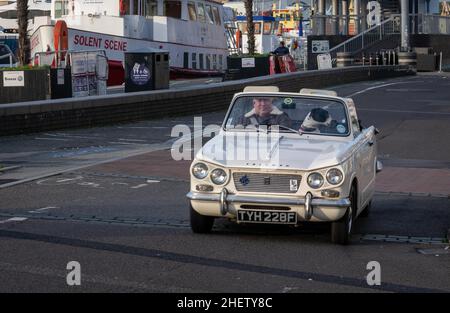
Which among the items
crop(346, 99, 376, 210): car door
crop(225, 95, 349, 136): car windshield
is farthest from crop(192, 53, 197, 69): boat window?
crop(225, 95, 349, 136): car windshield

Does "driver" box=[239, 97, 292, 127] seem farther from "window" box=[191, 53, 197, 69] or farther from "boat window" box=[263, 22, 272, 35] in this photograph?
"boat window" box=[263, 22, 272, 35]

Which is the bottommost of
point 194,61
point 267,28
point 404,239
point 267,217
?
point 404,239

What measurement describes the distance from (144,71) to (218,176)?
1822 cm

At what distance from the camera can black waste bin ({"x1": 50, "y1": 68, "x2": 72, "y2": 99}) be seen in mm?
27766

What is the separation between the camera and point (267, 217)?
10.1 m

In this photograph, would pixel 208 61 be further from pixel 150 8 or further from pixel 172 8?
pixel 150 8

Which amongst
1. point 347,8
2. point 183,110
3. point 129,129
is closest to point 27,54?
point 183,110

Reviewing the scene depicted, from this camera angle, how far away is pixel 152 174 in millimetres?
15617

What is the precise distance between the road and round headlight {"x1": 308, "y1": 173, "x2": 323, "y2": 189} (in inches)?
25.2

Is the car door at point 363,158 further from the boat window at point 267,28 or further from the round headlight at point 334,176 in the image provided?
the boat window at point 267,28

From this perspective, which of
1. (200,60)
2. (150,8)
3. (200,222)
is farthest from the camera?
(200,60)

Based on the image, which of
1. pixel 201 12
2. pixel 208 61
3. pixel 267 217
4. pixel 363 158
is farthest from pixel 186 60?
pixel 267 217

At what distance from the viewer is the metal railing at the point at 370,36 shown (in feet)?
181
